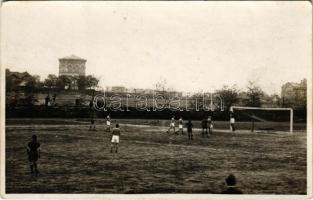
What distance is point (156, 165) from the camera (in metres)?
13.5

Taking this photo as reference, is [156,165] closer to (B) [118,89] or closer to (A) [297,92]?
(A) [297,92]

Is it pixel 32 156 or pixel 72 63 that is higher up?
pixel 72 63

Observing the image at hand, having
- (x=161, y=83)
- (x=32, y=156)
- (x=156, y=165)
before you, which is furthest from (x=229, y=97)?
(x=32, y=156)

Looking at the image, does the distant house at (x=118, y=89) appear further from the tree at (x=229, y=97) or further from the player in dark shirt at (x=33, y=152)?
the player in dark shirt at (x=33, y=152)

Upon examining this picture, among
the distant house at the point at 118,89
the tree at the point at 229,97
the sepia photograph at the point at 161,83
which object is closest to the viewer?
the sepia photograph at the point at 161,83

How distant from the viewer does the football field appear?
11.2 metres

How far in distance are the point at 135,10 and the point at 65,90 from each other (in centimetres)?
1660

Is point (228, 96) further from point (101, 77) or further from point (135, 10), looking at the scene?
point (135, 10)

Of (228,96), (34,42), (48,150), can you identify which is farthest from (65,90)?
(34,42)

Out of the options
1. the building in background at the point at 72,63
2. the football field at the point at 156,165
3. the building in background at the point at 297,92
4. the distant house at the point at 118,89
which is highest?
the building in background at the point at 72,63

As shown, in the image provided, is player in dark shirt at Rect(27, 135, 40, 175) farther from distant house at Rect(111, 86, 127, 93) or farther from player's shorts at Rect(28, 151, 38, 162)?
distant house at Rect(111, 86, 127, 93)

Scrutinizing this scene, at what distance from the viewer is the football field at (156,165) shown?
11.2 metres

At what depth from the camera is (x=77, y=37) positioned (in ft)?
40.8

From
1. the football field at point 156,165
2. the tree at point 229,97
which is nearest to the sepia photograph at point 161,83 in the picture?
the football field at point 156,165
